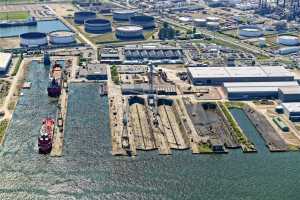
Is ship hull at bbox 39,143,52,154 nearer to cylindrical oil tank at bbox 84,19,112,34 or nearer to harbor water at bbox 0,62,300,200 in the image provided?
harbor water at bbox 0,62,300,200

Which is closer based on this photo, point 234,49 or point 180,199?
point 180,199

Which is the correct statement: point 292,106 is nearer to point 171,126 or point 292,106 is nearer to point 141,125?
point 171,126

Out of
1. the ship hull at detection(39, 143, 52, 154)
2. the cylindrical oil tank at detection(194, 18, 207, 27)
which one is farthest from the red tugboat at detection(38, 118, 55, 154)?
the cylindrical oil tank at detection(194, 18, 207, 27)

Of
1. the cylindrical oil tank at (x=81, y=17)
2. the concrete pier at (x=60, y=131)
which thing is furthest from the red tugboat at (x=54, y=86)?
the cylindrical oil tank at (x=81, y=17)

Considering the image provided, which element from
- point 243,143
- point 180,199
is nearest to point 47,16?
point 243,143

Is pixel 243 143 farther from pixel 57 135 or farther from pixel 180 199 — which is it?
pixel 57 135

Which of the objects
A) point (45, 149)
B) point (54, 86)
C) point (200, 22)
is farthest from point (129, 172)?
point (200, 22)

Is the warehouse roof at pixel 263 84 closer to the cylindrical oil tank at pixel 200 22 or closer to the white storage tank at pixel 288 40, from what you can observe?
the white storage tank at pixel 288 40

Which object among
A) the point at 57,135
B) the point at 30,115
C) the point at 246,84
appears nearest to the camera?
the point at 57,135
